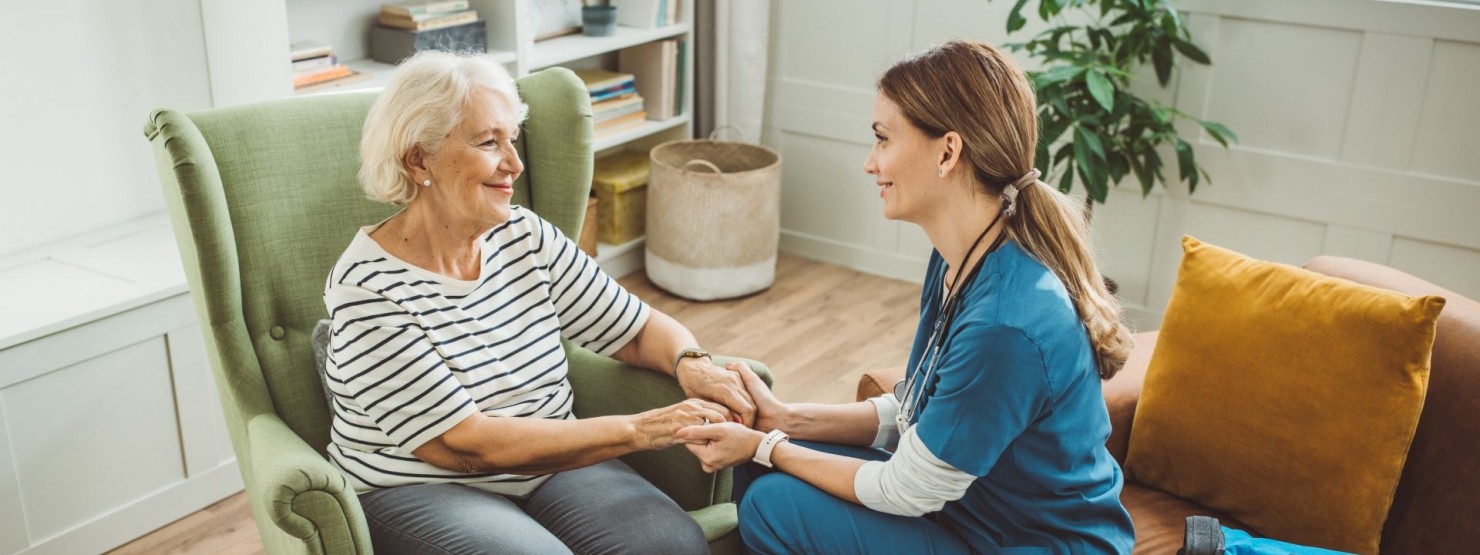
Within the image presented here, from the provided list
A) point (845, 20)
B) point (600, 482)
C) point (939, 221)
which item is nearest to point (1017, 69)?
point (939, 221)

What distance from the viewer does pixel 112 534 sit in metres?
2.53

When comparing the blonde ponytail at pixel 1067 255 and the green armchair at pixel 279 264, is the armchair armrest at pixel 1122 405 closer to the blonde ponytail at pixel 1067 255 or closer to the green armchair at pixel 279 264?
the blonde ponytail at pixel 1067 255

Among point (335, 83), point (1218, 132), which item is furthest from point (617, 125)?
point (1218, 132)

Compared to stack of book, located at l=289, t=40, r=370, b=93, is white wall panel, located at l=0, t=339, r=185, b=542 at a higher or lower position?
lower

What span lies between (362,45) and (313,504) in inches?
79.7

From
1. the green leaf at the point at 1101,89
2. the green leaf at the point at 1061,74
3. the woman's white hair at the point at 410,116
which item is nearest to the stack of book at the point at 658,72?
the green leaf at the point at 1061,74

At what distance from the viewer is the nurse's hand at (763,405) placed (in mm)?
1945

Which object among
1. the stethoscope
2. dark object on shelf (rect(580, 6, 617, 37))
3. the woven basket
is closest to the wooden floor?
the woven basket

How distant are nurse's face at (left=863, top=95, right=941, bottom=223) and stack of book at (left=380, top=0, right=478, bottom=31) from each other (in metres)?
1.88

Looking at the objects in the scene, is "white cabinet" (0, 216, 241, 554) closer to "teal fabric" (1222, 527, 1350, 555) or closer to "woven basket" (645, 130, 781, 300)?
"woven basket" (645, 130, 781, 300)

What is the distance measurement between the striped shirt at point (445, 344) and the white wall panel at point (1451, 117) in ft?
7.28

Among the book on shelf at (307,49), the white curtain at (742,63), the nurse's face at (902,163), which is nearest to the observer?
the nurse's face at (902,163)

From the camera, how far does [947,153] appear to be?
1.62m

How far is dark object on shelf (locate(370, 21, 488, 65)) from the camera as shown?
10.7ft
